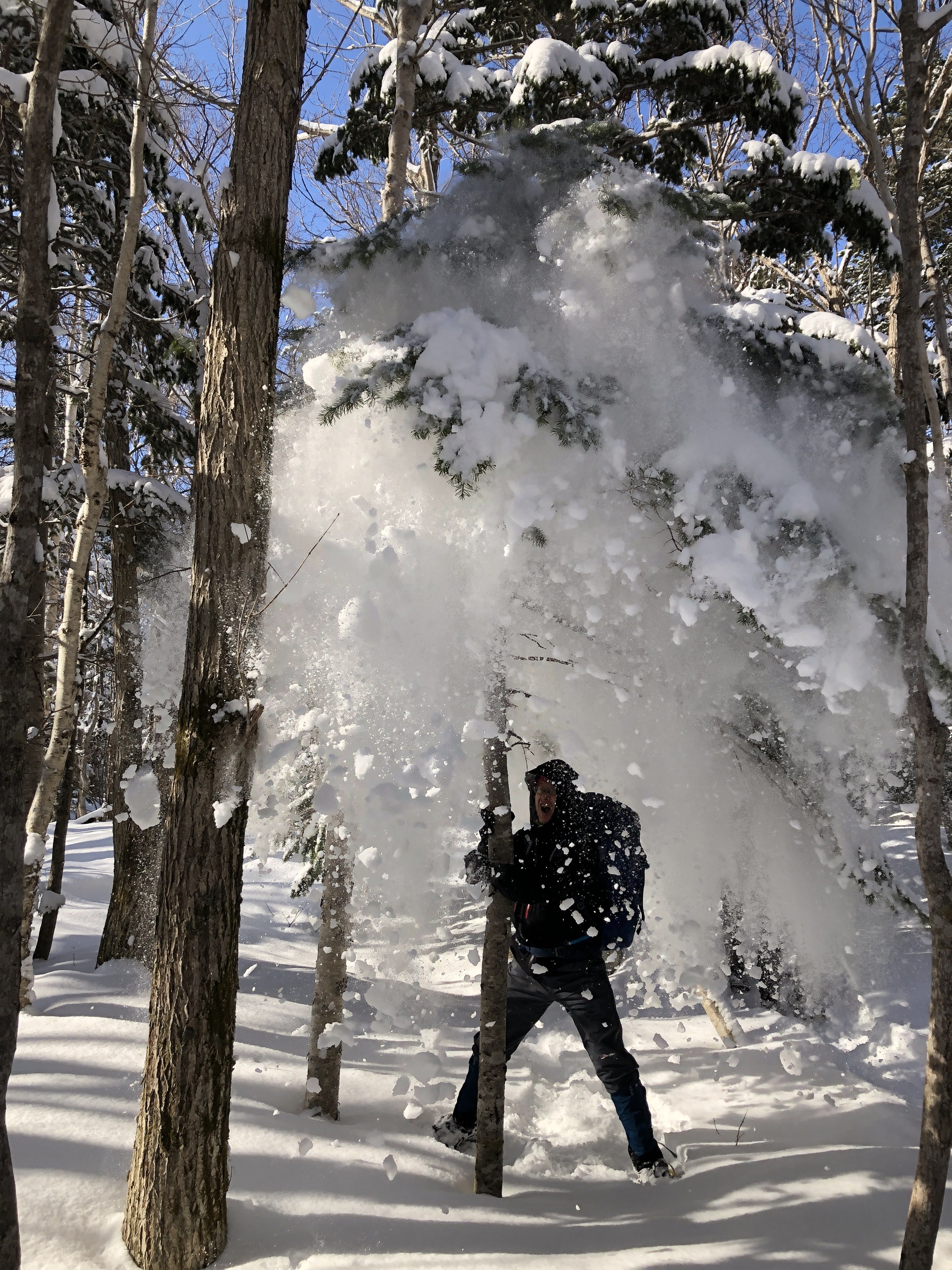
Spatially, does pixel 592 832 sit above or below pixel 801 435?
below

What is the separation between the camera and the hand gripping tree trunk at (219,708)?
2.44 m

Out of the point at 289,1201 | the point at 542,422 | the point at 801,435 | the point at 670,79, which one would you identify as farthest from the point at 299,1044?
the point at 670,79

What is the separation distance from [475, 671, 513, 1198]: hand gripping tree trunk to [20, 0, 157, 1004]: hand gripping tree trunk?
114 inches

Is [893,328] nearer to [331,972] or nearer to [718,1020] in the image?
[718,1020]

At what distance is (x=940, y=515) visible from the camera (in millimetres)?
3518

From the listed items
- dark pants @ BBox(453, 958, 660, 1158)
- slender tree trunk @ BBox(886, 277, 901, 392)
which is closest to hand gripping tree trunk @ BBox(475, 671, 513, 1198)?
dark pants @ BBox(453, 958, 660, 1158)

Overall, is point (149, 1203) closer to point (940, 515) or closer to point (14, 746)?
point (14, 746)

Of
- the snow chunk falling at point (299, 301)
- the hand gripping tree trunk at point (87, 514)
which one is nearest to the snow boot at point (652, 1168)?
the hand gripping tree trunk at point (87, 514)

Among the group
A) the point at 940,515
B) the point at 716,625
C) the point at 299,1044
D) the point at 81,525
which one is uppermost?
the point at 81,525

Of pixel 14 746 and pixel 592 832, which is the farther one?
pixel 592 832

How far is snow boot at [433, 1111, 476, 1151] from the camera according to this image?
333cm

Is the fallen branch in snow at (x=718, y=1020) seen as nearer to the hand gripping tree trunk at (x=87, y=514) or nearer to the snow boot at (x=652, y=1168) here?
the snow boot at (x=652, y=1168)

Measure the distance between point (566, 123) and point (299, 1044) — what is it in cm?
508

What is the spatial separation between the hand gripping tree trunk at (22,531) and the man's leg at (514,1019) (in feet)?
6.44
